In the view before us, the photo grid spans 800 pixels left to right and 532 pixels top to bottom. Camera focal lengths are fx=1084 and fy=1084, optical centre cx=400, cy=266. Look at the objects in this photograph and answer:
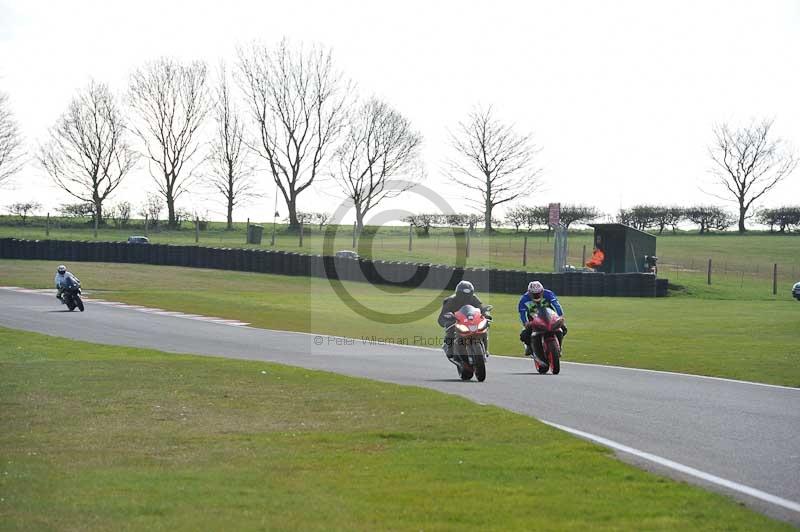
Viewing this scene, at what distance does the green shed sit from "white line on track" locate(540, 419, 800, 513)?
34041mm

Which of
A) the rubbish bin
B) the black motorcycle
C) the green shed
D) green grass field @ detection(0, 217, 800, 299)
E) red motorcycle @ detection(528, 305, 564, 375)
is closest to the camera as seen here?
red motorcycle @ detection(528, 305, 564, 375)

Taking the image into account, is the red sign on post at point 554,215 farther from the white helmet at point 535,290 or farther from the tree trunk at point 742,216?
the tree trunk at point 742,216

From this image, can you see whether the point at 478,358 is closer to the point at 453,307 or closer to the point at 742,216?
the point at 453,307

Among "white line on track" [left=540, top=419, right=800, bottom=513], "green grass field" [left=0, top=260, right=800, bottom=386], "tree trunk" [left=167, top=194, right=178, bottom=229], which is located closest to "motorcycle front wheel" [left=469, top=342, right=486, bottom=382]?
"green grass field" [left=0, top=260, right=800, bottom=386]

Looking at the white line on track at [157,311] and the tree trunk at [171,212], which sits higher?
the tree trunk at [171,212]

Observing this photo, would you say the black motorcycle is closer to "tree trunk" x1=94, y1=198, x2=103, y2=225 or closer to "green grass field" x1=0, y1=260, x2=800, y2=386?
"green grass field" x1=0, y1=260, x2=800, y2=386

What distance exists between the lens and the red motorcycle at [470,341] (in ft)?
51.6

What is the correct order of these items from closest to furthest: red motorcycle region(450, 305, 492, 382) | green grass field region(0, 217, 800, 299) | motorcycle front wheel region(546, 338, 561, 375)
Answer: red motorcycle region(450, 305, 492, 382) → motorcycle front wheel region(546, 338, 561, 375) → green grass field region(0, 217, 800, 299)

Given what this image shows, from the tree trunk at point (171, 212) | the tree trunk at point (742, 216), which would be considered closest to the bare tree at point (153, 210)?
the tree trunk at point (171, 212)

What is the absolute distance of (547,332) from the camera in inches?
664

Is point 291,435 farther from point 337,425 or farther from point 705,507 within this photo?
point 705,507

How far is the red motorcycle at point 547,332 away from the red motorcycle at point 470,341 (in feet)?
3.08

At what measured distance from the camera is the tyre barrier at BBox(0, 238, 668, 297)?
40188 millimetres

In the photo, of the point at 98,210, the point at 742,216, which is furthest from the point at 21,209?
the point at 742,216
